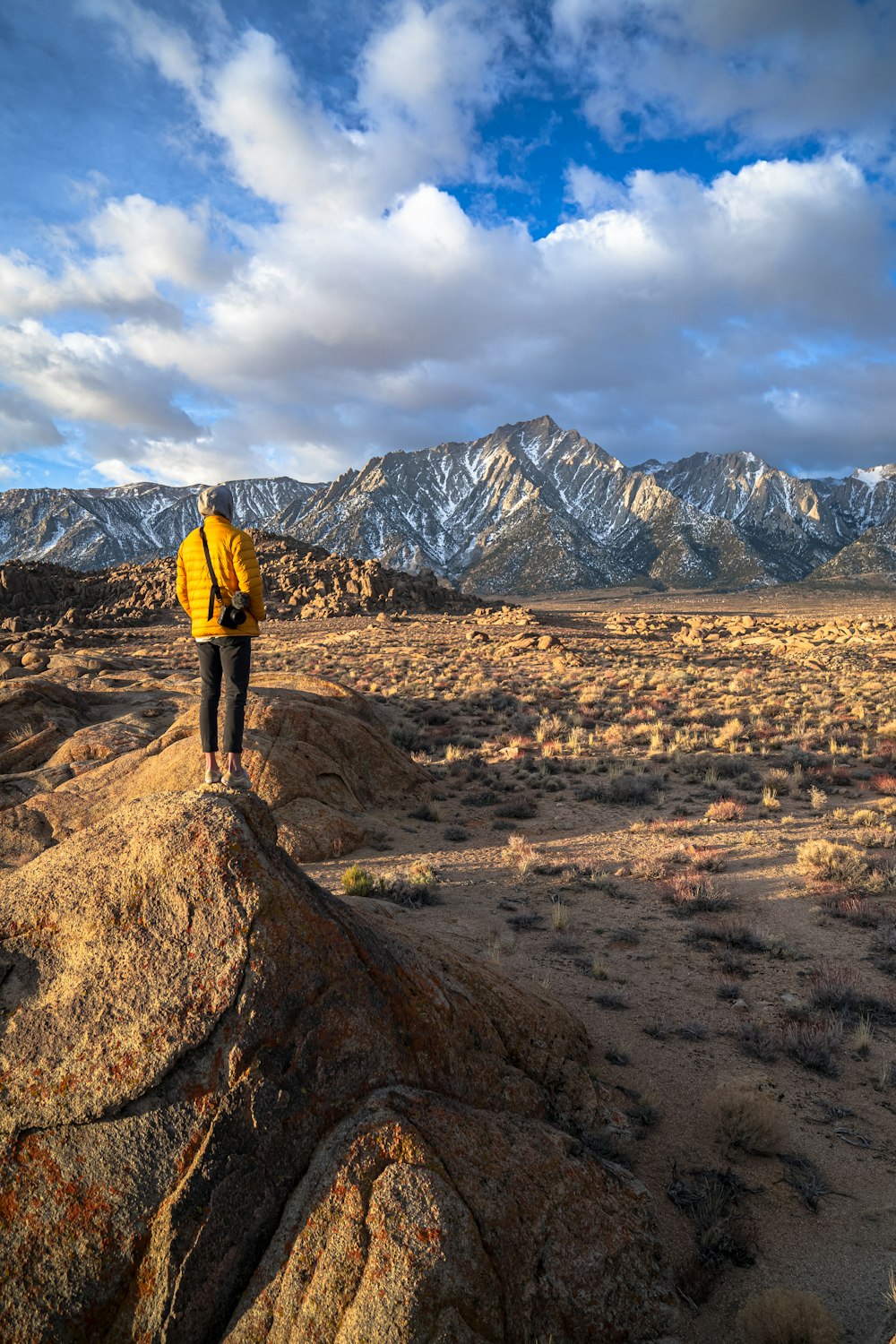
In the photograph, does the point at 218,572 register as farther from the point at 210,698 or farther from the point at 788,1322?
the point at 788,1322

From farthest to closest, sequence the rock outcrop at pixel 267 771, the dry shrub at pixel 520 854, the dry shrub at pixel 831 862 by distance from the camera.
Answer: the dry shrub at pixel 520 854
the rock outcrop at pixel 267 771
the dry shrub at pixel 831 862

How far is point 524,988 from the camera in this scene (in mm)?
5039

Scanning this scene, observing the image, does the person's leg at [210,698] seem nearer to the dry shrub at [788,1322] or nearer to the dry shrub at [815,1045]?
the dry shrub at [788,1322]

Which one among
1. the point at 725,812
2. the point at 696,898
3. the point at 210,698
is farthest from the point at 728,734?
the point at 210,698

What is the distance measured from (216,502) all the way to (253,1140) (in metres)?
4.47

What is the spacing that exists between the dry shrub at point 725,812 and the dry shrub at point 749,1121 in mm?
7513

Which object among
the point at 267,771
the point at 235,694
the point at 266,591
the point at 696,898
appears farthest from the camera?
the point at 266,591

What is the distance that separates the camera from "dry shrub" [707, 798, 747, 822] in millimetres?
11797

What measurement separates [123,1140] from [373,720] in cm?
1214

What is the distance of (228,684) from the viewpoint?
5.65m

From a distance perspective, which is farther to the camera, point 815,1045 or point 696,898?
point 696,898

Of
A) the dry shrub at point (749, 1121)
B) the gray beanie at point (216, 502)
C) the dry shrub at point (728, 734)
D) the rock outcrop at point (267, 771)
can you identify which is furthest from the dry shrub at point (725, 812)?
the gray beanie at point (216, 502)

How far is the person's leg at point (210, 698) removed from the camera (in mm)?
5520

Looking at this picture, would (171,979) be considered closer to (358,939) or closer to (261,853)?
(261,853)
